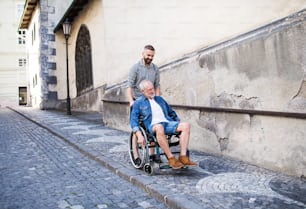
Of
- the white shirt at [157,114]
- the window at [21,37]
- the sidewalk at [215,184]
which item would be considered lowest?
the sidewalk at [215,184]

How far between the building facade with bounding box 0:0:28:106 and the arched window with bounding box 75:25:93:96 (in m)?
26.2

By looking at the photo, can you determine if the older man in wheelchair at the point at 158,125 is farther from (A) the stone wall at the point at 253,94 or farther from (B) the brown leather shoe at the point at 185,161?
(A) the stone wall at the point at 253,94

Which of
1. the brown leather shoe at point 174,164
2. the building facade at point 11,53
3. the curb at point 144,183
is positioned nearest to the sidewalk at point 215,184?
the curb at point 144,183

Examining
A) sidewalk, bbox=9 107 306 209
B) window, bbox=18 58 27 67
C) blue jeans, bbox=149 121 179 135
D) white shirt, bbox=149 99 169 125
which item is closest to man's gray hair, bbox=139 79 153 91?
white shirt, bbox=149 99 169 125

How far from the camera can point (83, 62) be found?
53.8 ft

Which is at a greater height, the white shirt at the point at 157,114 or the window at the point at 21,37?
the window at the point at 21,37

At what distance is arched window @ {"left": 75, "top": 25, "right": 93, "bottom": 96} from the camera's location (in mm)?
15347

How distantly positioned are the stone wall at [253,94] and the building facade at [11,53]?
38017 mm

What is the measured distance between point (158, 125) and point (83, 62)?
12135 millimetres

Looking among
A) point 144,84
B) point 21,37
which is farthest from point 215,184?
point 21,37

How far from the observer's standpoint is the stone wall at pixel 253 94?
183 inches

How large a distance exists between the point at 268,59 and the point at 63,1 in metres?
18.7

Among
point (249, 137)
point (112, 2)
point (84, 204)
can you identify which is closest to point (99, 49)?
point (112, 2)

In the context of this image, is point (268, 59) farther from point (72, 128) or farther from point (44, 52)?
point (44, 52)
